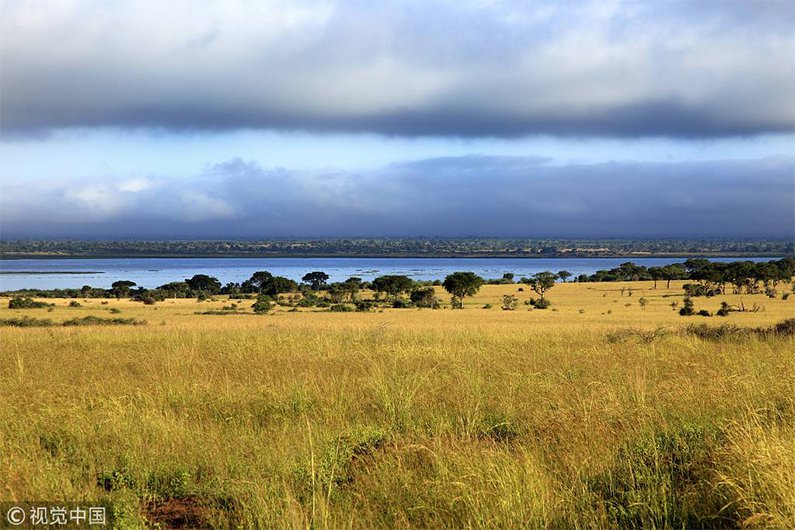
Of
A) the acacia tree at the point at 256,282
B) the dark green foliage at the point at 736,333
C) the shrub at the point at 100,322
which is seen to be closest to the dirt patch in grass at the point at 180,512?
the dark green foliage at the point at 736,333

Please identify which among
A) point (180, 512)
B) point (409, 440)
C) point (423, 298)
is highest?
point (409, 440)

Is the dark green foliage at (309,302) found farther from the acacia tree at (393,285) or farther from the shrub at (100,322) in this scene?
the shrub at (100,322)

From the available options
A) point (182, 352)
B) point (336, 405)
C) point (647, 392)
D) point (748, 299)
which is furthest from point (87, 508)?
point (748, 299)

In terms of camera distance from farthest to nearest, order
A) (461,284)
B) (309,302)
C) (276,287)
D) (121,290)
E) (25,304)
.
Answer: (121,290), (276,287), (461,284), (309,302), (25,304)

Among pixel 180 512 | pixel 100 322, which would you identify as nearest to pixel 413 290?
pixel 100 322

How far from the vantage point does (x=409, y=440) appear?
295 inches

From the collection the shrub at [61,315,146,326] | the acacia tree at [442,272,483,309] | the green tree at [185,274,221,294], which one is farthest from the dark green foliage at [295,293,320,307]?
the shrub at [61,315,146,326]

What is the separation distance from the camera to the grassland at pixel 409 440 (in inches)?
234

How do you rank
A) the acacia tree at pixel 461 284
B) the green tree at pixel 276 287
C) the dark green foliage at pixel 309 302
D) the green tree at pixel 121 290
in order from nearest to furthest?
the dark green foliage at pixel 309 302 < the acacia tree at pixel 461 284 < the green tree at pixel 276 287 < the green tree at pixel 121 290

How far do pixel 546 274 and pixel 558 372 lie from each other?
242 ft

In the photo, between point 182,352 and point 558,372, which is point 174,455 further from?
point 182,352

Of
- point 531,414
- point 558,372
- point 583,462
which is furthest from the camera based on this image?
point 558,372

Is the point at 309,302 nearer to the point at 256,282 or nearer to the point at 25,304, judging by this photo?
the point at 25,304

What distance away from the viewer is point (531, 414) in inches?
341
